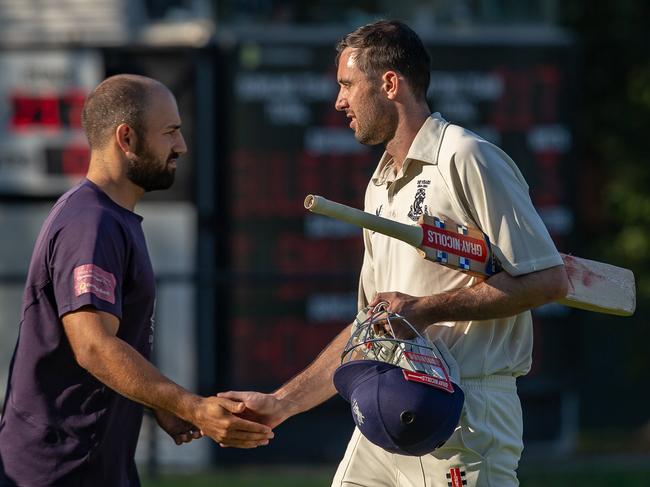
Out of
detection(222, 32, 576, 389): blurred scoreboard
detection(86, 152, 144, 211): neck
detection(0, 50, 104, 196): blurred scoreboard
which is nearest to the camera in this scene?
detection(86, 152, 144, 211): neck

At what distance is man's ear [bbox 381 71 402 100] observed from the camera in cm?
455

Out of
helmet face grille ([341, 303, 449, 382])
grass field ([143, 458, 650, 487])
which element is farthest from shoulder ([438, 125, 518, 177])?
grass field ([143, 458, 650, 487])

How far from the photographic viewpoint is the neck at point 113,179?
4.63m

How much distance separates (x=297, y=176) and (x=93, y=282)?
617 cm

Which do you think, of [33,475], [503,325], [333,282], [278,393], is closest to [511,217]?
[503,325]

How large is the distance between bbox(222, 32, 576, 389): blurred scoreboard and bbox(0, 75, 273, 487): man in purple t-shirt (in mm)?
5514

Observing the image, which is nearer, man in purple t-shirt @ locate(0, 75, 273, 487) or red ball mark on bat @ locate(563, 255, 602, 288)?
man in purple t-shirt @ locate(0, 75, 273, 487)

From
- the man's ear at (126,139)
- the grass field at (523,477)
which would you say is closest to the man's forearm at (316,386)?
the man's ear at (126,139)

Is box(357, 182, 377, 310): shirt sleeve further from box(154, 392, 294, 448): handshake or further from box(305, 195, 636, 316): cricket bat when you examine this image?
box(305, 195, 636, 316): cricket bat

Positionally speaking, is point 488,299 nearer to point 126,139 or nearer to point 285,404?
point 285,404

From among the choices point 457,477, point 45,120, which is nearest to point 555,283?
point 457,477

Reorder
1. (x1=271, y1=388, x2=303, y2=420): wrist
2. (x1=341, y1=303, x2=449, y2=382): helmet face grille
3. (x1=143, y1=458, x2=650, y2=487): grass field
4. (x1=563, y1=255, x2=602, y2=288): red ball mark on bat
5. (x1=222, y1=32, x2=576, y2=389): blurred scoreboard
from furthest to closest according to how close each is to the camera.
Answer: (x1=222, y1=32, x2=576, y2=389): blurred scoreboard, (x1=143, y1=458, x2=650, y2=487): grass field, (x1=271, y1=388, x2=303, y2=420): wrist, (x1=563, y1=255, x2=602, y2=288): red ball mark on bat, (x1=341, y1=303, x2=449, y2=382): helmet face grille

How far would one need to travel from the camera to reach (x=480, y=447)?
4.32 metres

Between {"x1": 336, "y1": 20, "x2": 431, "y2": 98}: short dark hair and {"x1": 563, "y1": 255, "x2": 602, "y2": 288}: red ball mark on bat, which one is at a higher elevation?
{"x1": 336, "y1": 20, "x2": 431, "y2": 98}: short dark hair
